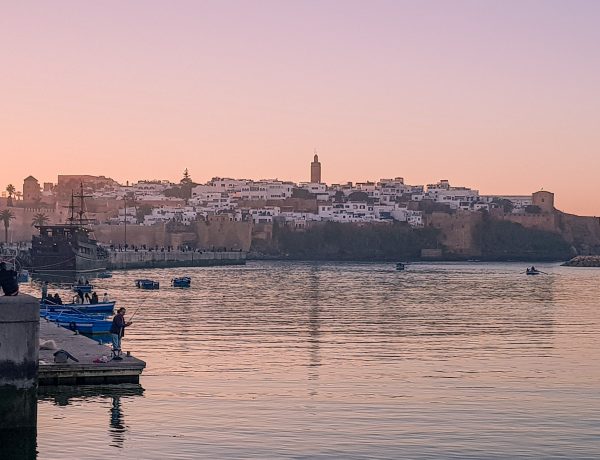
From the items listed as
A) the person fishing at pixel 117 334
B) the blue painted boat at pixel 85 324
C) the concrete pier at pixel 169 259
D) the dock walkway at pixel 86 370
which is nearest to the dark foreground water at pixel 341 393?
the dock walkway at pixel 86 370

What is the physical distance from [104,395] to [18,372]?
671cm

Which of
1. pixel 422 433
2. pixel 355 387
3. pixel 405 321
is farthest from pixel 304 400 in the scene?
pixel 405 321

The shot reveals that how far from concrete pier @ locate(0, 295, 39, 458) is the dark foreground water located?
597mm

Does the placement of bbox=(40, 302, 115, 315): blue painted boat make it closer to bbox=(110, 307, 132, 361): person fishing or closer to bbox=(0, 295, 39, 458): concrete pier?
bbox=(110, 307, 132, 361): person fishing

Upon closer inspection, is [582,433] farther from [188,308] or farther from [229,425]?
[188,308]

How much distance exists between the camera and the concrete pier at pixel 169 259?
149m

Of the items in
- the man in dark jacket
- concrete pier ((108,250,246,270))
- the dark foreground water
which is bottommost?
the dark foreground water

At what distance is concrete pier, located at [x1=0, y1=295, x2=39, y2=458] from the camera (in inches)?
846

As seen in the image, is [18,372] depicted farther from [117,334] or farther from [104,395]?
[117,334]

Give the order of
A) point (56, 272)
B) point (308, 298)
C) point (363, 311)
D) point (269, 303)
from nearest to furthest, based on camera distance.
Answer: point (363, 311), point (269, 303), point (308, 298), point (56, 272)

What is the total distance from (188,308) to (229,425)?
132 feet

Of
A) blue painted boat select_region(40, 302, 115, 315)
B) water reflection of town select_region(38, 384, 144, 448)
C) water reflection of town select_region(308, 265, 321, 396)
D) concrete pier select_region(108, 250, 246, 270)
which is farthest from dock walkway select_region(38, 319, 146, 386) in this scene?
concrete pier select_region(108, 250, 246, 270)

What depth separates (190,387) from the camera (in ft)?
101

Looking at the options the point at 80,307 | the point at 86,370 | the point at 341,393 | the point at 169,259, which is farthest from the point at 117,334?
the point at 169,259
